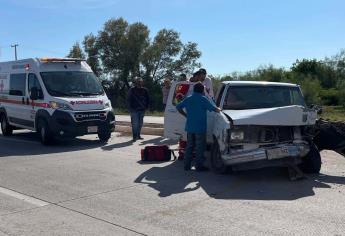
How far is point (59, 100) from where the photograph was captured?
13.4 metres

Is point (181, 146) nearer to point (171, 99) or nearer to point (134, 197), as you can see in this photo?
point (171, 99)

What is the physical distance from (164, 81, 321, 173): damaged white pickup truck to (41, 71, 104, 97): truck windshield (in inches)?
229

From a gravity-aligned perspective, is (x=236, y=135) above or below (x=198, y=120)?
below

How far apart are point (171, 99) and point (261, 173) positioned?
10.1 ft

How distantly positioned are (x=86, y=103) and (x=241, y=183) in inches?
258

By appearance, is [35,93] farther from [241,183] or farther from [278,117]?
[278,117]

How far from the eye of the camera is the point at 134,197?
289 inches

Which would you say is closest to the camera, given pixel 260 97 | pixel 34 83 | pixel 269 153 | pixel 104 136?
pixel 269 153

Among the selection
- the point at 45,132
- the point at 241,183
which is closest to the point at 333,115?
the point at 45,132

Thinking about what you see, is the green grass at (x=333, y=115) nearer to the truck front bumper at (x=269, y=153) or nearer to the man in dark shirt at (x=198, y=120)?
the man in dark shirt at (x=198, y=120)

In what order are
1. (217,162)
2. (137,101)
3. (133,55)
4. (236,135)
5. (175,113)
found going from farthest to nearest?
(133,55) < (137,101) < (175,113) < (217,162) < (236,135)

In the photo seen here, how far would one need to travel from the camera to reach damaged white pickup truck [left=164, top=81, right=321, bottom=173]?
27.0ft

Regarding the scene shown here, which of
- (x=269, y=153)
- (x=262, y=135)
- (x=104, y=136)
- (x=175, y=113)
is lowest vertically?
(x=104, y=136)

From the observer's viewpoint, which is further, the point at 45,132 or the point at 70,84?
the point at 70,84
